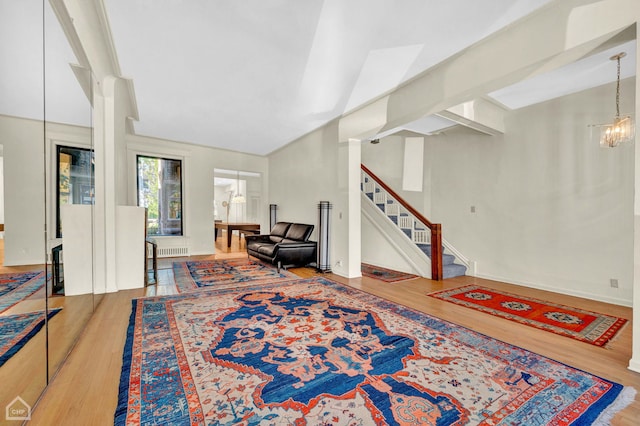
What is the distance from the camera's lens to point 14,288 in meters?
1.66

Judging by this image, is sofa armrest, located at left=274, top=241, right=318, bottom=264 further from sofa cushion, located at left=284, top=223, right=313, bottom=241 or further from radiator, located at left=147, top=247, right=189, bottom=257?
radiator, located at left=147, top=247, right=189, bottom=257

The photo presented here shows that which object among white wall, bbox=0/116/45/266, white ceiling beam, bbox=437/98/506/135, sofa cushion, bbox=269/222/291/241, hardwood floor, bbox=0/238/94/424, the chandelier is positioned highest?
white ceiling beam, bbox=437/98/506/135

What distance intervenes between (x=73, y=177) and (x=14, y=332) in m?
2.02

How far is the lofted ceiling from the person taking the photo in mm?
1941

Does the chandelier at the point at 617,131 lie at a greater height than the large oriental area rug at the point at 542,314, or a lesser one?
greater

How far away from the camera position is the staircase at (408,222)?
519 centimetres

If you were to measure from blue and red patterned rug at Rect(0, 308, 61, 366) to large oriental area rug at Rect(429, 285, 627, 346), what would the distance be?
3973 mm

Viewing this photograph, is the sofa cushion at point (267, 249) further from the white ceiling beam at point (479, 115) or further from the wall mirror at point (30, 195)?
the white ceiling beam at point (479, 115)

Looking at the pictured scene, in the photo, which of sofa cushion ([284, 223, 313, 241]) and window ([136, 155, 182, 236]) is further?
window ([136, 155, 182, 236])

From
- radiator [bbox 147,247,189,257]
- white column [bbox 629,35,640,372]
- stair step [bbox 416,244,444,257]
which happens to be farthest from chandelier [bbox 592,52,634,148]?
radiator [bbox 147,247,189,257]

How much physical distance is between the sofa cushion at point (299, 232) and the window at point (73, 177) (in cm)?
366

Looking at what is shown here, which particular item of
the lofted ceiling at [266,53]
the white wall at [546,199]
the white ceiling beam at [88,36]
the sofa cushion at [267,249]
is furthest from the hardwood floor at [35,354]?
the white wall at [546,199]

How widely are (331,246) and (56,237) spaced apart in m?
3.94

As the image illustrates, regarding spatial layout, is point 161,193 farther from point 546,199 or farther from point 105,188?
point 546,199
